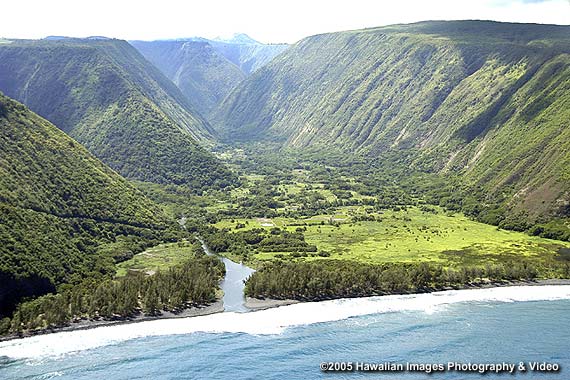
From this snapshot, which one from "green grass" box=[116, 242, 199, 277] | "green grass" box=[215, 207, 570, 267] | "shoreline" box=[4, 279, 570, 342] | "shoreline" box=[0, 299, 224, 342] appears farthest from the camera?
"green grass" box=[215, 207, 570, 267]

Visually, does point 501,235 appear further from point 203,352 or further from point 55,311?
point 55,311

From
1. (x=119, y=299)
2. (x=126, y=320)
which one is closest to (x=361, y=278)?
(x=126, y=320)

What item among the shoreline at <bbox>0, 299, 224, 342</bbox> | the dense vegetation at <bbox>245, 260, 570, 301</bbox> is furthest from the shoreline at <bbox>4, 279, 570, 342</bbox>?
the dense vegetation at <bbox>245, 260, 570, 301</bbox>

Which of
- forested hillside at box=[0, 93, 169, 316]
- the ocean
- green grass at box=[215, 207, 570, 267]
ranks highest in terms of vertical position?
forested hillside at box=[0, 93, 169, 316]

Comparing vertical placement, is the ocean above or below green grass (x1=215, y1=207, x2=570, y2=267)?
below

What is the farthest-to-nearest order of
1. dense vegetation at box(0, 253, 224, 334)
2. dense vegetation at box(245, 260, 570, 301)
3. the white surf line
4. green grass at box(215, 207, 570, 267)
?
green grass at box(215, 207, 570, 267), dense vegetation at box(245, 260, 570, 301), dense vegetation at box(0, 253, 224, 334), the white surf line

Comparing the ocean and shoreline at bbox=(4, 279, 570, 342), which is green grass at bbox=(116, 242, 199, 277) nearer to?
shoreline at bbox=(4, 279, 570, 342)

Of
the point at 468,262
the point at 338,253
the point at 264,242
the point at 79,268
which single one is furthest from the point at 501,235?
the point at 79,268

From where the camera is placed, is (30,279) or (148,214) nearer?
(30,279)
